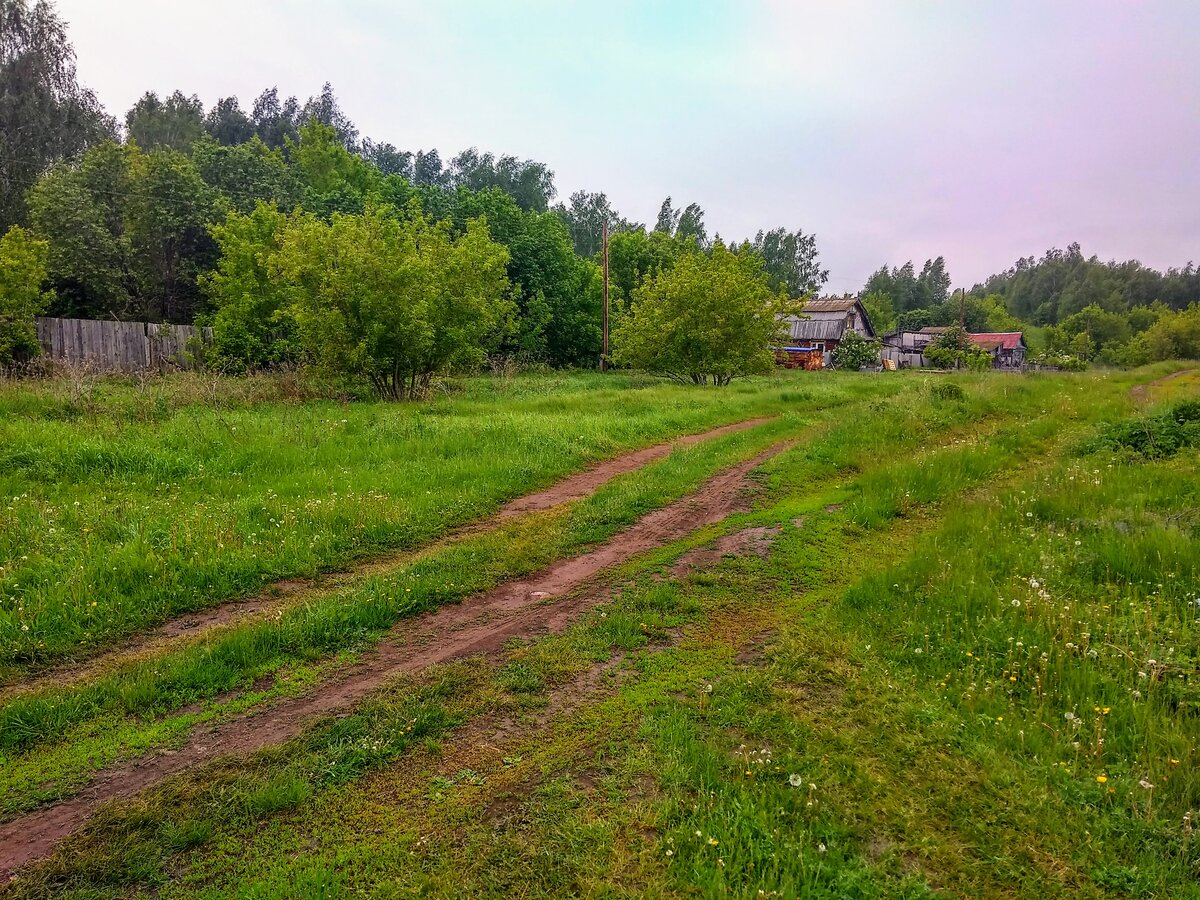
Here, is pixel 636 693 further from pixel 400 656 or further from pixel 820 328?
pixel 820 328

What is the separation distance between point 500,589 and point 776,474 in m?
6.21

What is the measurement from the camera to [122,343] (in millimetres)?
21719

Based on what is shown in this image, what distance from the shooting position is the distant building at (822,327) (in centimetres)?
5812

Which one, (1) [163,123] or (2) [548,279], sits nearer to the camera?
(2) [548,279]

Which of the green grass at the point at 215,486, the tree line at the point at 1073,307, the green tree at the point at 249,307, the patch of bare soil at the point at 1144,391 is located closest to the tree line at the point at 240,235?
the green tree at the point at 249,307

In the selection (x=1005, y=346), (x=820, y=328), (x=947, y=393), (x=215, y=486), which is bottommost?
(x=215, y=486)

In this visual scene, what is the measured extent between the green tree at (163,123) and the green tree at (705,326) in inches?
2057

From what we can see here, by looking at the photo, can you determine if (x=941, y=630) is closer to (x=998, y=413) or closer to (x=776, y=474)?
(x=776, y=474)

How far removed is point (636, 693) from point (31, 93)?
160ft

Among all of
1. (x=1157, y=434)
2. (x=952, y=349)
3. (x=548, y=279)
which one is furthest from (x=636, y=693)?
(x=952, y=349)

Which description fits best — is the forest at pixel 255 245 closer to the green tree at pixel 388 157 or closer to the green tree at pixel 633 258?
the green tree at pixel 633 258

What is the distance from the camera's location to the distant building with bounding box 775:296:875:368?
5812 centimetres

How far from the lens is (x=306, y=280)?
17.6 meters

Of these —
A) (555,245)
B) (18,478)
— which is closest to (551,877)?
(18,478)
